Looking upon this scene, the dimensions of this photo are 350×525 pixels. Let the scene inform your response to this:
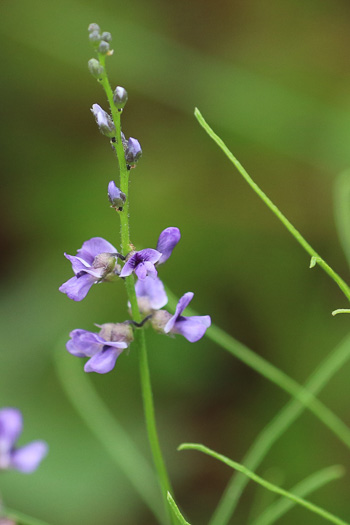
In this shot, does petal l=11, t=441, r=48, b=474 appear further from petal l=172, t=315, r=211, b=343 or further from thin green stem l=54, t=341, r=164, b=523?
thin green stem l=54, t=341, r=164, b=523

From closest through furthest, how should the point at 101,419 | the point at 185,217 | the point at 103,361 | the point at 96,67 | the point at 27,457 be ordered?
the point at 96,67 → the point at 103,361 → the point at 27,457 → the point at 101,419 → the point at 185,217

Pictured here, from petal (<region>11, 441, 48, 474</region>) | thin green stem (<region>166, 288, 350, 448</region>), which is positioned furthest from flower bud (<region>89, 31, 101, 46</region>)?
petal (<region>11, 441, 48, 474</region>)

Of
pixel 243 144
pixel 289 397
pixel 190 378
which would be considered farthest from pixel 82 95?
pixel 289 397

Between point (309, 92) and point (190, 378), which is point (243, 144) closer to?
point (309, 92)

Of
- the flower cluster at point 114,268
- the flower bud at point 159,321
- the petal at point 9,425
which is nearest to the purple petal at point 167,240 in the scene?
the flower cluster at point 114,268

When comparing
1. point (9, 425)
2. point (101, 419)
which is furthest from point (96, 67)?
point (101, 419)

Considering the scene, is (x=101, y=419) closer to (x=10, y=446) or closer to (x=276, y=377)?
(x=276, y=377)
